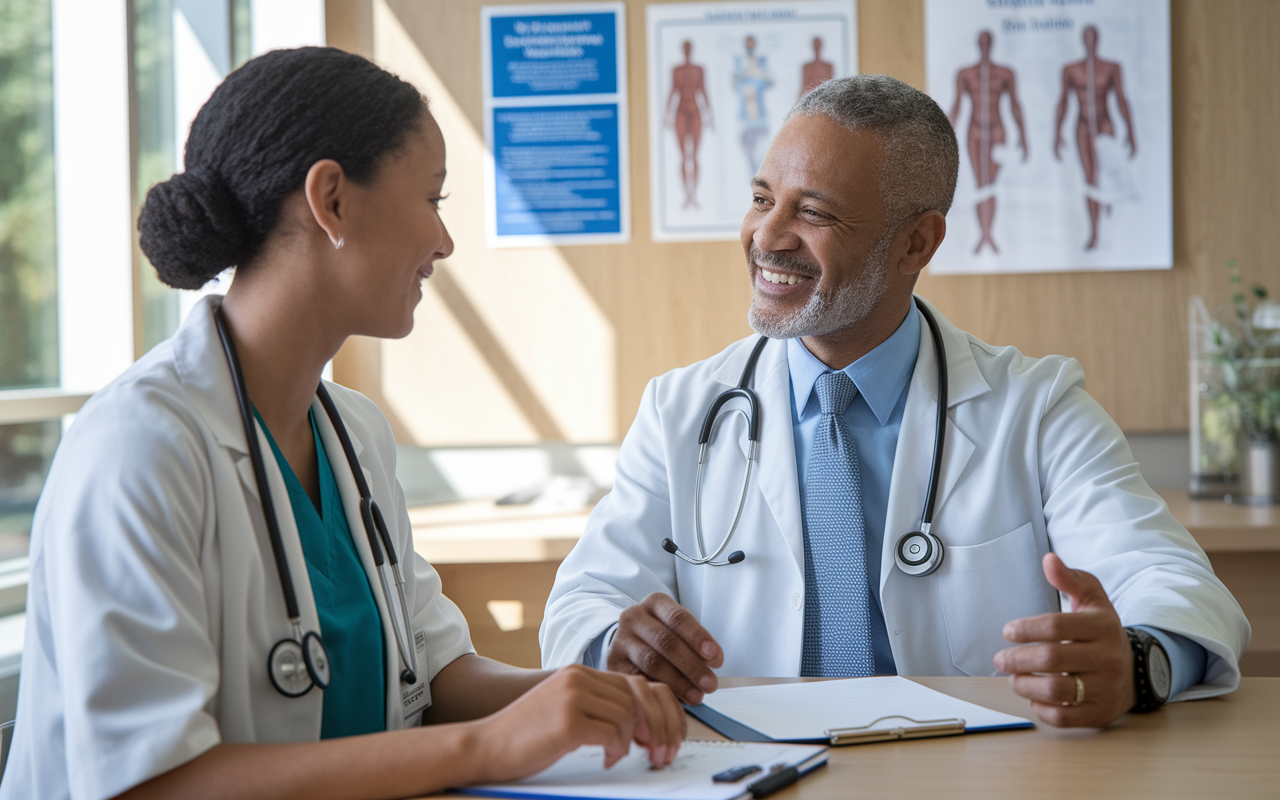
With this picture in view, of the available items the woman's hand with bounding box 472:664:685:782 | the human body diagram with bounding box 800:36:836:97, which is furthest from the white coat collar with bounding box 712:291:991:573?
the human body diagram with bounding box 800:36:836:97

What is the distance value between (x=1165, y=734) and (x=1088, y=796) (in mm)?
246

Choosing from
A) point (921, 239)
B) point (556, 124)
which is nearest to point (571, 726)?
point (921, 239)

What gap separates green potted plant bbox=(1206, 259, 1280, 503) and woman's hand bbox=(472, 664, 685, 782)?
2.07 meters

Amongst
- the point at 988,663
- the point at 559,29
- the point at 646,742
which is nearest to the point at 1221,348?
the point at 988,663

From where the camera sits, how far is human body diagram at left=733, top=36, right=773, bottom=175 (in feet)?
9.20

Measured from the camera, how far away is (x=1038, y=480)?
1.62 meters

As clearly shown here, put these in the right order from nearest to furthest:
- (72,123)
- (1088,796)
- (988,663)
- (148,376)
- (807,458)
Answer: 1. (1088,796)
2. (148,376)
3. (988,663)
4. (807,458)
5. (72,123)

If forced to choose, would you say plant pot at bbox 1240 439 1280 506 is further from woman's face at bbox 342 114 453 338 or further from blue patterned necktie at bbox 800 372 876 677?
woman's face at bbox 342 114 453 338

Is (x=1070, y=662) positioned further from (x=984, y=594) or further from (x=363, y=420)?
(x=363, y=420)

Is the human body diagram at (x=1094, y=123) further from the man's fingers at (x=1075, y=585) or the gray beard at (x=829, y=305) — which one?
the man's fingers at (x=1075, y=585)

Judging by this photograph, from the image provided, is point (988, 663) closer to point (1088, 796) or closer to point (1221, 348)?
point (1088, 796)

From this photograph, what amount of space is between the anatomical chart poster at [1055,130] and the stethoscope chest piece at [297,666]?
213cm

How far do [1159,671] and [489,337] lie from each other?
2.08 meters

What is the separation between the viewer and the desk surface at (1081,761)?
0.91m
